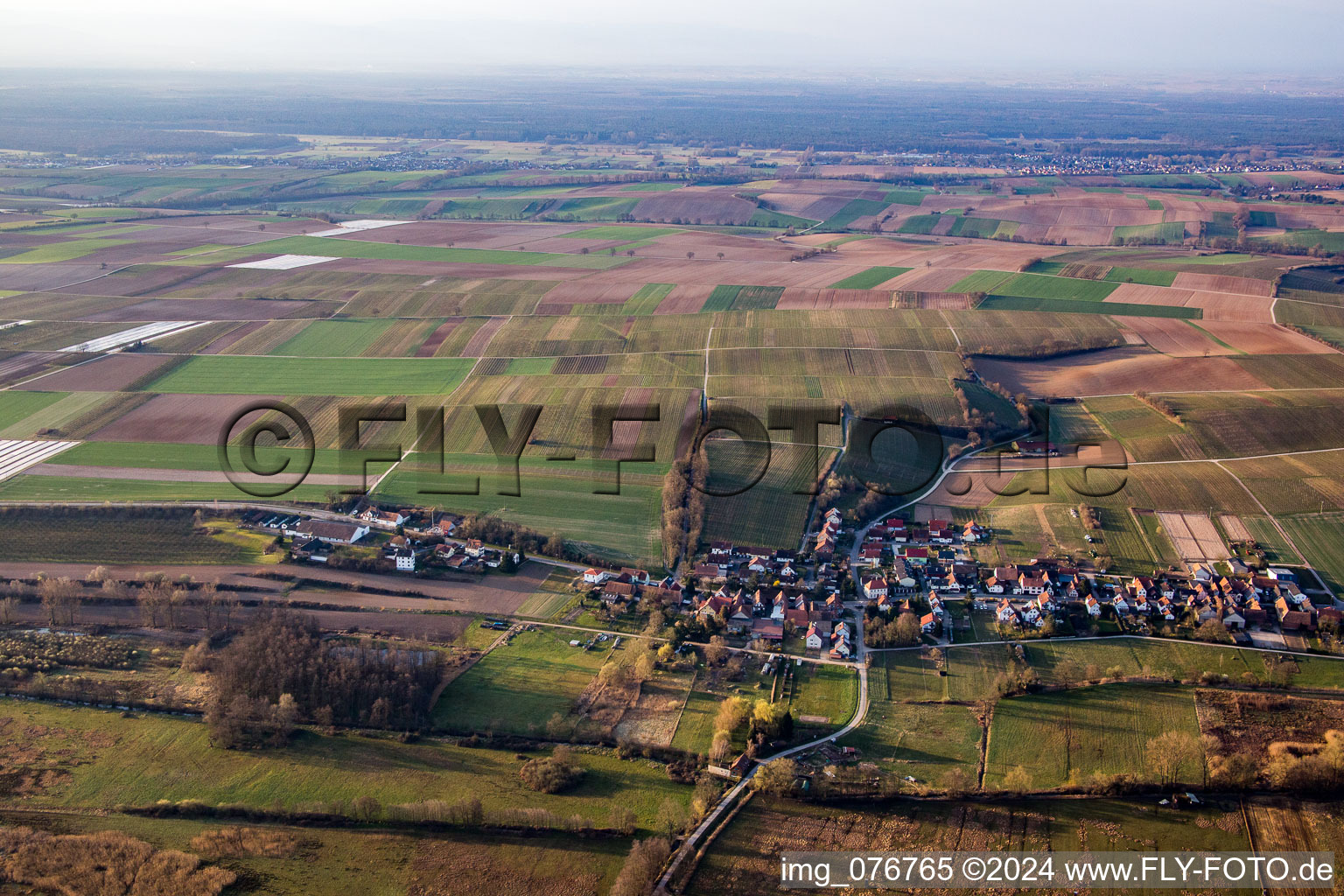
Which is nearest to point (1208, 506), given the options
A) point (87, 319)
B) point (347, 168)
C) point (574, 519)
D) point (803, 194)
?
point (574, 519)

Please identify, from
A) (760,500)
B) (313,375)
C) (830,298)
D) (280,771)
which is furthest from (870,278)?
(280,771)

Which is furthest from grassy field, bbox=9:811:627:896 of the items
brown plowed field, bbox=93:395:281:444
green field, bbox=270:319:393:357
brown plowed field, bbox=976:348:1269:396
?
brown plowed field, bbox=976:348:1269:396

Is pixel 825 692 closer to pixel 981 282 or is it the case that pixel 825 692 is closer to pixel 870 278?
pixel 870 278

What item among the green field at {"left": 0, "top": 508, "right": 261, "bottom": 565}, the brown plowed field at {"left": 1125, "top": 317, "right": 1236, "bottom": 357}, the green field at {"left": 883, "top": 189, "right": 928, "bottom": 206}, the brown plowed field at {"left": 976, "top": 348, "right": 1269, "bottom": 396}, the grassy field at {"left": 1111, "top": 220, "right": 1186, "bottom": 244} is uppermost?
the green field at {"left": 883, "top": 189, "right": 928, "bottom": 206}

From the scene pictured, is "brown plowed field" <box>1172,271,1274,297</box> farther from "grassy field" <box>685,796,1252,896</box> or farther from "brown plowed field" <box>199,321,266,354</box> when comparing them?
"brown plowed field" <box>199,321,266,354</box>

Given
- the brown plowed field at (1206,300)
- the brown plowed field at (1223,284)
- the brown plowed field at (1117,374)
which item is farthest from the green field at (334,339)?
the brown plowed field at (1223,284)

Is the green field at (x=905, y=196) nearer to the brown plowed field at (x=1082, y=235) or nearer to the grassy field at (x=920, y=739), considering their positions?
the brown plowed field at (x=1082, y=235)
